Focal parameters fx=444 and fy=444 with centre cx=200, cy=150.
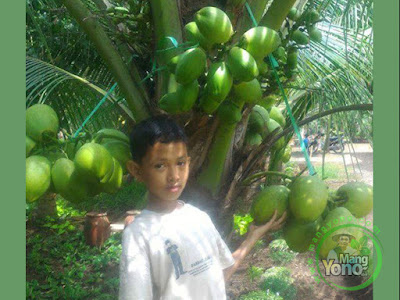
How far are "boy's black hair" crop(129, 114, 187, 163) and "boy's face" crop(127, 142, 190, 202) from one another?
1 centimetres

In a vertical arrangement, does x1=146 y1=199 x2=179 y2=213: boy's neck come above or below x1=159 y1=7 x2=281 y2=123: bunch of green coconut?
below

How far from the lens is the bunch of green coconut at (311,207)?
1.28 metres

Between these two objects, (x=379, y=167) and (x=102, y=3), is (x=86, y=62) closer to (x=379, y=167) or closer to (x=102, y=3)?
(x=102, y=3)

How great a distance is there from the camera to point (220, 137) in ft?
5.14

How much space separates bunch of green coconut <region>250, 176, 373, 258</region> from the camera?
4.19ft

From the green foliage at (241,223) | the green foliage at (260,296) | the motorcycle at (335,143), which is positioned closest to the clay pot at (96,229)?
the green foliage at (241,223)

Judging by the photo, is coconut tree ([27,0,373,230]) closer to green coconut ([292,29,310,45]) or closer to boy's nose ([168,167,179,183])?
green coconut ([292,29,310,45])

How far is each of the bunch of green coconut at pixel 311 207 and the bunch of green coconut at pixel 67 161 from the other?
47 centimetres

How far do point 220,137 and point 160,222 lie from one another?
1.44 ft

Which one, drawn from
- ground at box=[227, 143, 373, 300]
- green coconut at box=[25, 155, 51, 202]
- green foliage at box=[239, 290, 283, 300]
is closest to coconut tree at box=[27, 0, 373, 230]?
green coconut at box=[25, 155, 51, 202]

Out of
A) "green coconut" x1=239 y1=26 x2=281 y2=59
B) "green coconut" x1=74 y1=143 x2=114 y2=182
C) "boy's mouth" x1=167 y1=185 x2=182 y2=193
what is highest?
"green coconut" x1=239 y1=26 x2=281 y2=59

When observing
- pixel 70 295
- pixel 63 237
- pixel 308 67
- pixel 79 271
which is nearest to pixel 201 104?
pixel 308 67

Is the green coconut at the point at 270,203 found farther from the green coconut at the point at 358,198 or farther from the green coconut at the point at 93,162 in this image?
the green coconut at the point at 93,162

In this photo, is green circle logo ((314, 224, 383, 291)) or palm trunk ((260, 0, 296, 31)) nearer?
green circle logo ((314, 224, 383, 291))
